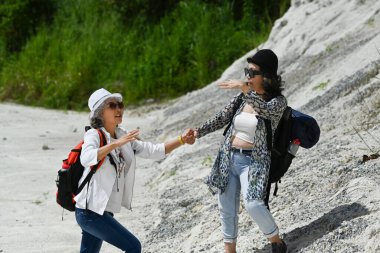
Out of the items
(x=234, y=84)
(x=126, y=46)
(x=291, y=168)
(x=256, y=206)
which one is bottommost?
(x=126, y=46)

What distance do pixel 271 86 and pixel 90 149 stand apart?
1.24m

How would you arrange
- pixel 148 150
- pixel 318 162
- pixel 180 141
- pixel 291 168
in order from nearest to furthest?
pixel 148 150, pixel 180 141, pixel 318 162, pixel 291 168

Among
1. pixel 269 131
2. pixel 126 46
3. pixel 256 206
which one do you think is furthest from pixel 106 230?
pixel 126 46

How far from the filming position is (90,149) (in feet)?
16.4

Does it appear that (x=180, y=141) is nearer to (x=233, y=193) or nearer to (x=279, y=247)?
(x=233, y=193)

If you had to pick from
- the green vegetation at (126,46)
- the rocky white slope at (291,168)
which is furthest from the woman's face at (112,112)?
the green vegetation at (126,46)

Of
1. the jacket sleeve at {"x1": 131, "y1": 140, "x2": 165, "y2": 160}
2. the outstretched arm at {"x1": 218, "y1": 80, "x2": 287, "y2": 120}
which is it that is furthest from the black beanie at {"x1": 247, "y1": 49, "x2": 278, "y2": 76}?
the jacket sleeve at {"x1": 131, "y1": 140, "x2": 165, "y2": 160}

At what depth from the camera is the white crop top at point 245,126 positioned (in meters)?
5.22

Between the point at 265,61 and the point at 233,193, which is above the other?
the point at 265,61

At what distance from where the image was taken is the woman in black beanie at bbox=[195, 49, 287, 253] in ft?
16.6

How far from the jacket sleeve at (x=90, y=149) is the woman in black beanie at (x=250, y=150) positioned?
82 centimetres

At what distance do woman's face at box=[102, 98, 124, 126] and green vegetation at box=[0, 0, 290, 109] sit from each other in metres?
15.3

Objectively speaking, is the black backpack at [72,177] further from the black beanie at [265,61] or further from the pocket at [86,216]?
the black beanie at [265,61]

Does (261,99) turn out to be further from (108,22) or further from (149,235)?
(108,22)
